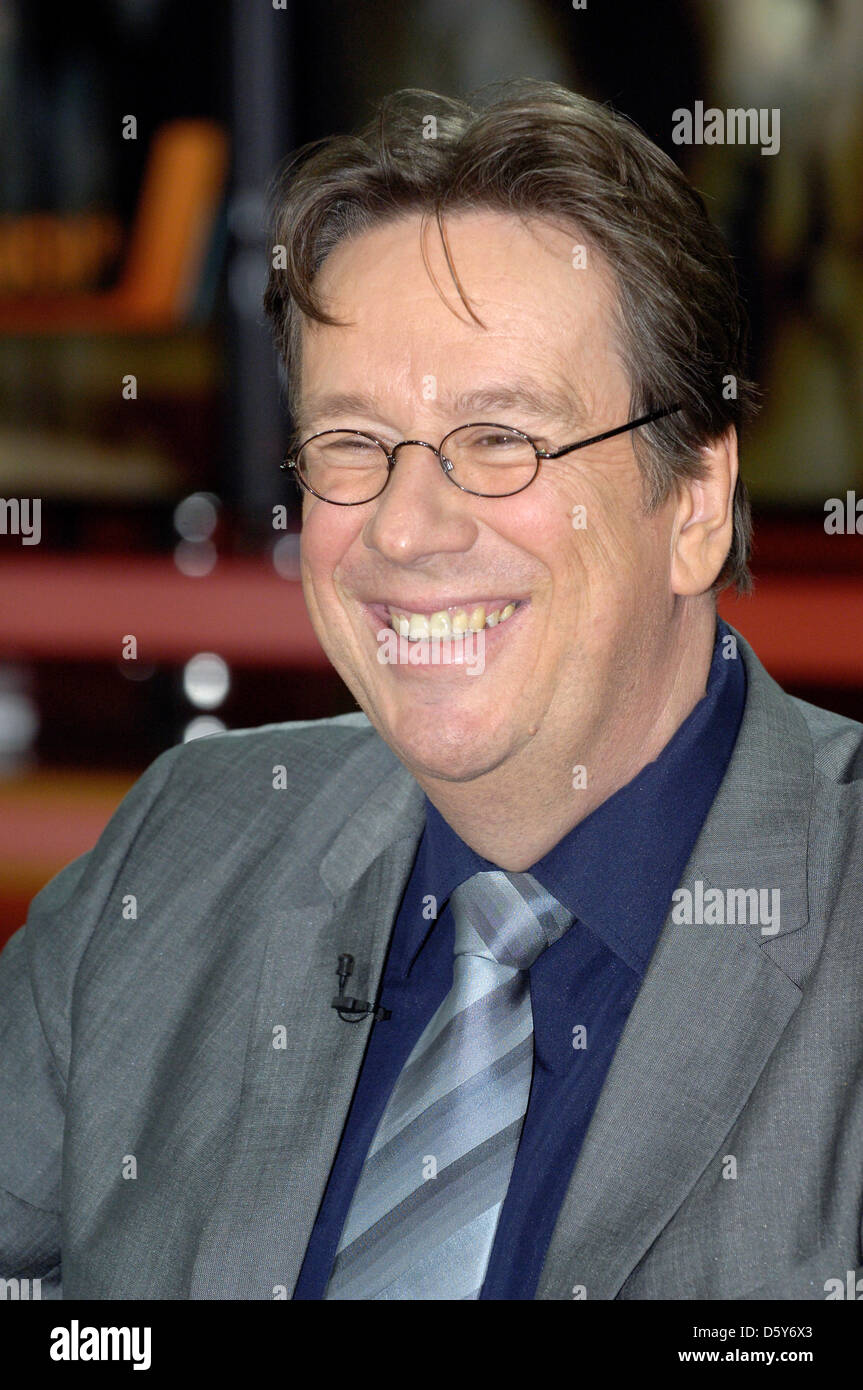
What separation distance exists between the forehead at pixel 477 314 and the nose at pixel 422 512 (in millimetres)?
59

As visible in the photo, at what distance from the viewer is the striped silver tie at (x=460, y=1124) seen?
1204 millimetres

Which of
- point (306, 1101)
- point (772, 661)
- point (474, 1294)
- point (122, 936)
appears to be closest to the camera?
point (474, 1294)

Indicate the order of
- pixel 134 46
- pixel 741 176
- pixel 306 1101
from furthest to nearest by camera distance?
pixel 134 46 < pixel 741 176 < pixel 306 1101

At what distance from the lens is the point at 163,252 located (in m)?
5.68

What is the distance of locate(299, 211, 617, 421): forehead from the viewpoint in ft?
4.07

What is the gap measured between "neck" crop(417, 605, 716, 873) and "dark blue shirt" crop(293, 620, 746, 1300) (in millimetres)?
14

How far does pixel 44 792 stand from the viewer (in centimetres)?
412

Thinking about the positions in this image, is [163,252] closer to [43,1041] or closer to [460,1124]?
[43,1041]

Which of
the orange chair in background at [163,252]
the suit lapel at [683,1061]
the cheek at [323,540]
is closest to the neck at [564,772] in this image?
the suit lapel at [683,1061]

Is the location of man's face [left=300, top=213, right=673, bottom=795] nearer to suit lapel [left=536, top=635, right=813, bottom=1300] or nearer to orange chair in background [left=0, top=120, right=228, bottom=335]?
suit lapel [left=536, top=635, right=813, bottom=1300]

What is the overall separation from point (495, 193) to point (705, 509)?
354 mm

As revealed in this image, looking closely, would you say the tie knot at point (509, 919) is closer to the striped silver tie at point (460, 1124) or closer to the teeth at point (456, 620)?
the striped silver tie at point (460, 1124)

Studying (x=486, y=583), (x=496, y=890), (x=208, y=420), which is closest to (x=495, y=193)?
(x=486, y=583)

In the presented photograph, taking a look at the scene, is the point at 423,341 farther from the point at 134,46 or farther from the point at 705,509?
the point at 134,46
